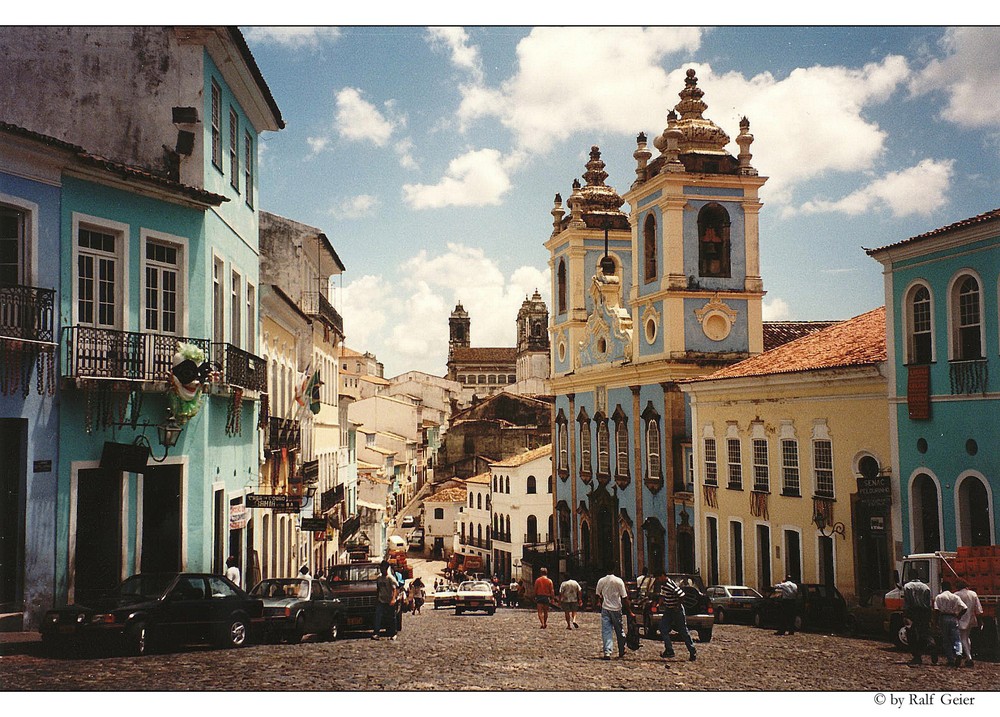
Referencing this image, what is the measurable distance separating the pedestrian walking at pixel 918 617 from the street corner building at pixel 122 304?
725 cm

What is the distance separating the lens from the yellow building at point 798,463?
40.3 feet

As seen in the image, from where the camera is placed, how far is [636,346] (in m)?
26.1

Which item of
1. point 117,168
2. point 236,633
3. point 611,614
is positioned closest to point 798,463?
point 611,614

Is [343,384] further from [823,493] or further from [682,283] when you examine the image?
[682,283]

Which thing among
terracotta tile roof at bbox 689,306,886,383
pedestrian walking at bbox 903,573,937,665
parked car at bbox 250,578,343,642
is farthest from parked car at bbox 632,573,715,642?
parked car at bbox 250,578,343,642

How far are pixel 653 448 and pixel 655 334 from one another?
270 centimetres

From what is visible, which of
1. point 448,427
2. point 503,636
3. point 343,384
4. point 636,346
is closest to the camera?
point 503,636

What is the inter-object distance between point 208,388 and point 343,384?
6102 mm

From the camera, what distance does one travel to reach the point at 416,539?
49.7 m

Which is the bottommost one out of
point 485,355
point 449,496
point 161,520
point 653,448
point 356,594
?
point 356,594

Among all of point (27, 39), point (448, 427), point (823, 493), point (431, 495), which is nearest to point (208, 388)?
point (27, 39)

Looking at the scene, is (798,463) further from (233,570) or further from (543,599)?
(233,570)

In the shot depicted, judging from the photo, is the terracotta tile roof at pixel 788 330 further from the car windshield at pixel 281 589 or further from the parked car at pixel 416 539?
the parked car at pixel 416 539

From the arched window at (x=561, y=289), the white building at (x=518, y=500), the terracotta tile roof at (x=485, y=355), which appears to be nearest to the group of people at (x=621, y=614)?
the terracotta tile roof at (x=485, y=355)
